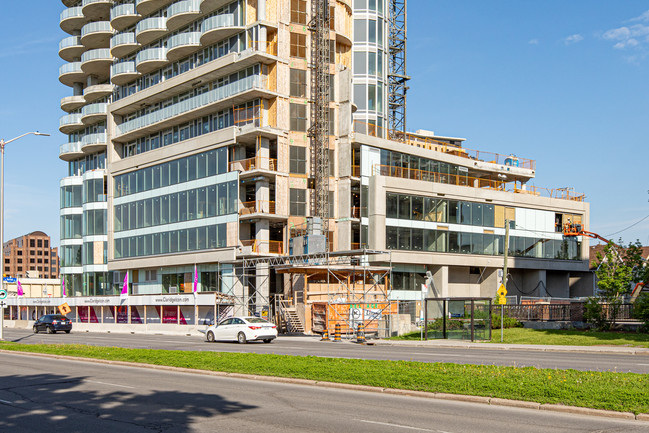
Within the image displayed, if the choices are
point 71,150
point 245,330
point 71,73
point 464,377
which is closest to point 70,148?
point 71,150

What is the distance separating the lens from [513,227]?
225 feet

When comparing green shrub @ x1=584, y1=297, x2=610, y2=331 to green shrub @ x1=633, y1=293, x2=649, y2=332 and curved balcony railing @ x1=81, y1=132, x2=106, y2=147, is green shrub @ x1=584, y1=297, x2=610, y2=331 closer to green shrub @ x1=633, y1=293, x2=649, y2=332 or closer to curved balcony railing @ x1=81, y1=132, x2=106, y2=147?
green shrub @ x1=633, y1=293, x2=649, y2=332

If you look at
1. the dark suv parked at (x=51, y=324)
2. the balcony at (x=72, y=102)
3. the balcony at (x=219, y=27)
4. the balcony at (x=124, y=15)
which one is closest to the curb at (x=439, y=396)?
the dark suv parked at (x=51, y=324)

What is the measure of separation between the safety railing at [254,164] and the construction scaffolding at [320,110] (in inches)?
148

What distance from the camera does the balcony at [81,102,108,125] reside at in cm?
7706

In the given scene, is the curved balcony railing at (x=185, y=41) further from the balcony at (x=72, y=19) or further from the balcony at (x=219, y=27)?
the balcony at (x=72, y=19)

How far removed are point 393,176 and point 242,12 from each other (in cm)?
1964

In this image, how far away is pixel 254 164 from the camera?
57438mm

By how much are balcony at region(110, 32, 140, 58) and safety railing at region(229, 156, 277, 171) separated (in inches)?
831

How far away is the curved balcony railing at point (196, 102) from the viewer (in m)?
57.8

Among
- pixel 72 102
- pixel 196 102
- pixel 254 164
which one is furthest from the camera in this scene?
pixel 72 102

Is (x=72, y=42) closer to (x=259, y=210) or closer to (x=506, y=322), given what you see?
(x=259, y=210)

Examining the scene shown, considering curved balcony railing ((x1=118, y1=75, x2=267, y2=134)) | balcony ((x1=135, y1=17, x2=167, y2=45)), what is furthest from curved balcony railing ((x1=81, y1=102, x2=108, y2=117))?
balcony ((x1=135, y1=17, x2=167, y2=45))

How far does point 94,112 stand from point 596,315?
198 ft
